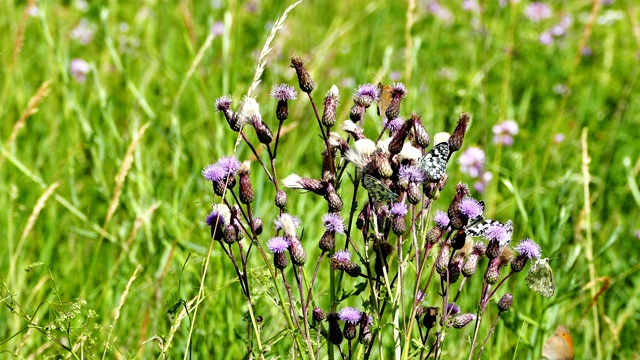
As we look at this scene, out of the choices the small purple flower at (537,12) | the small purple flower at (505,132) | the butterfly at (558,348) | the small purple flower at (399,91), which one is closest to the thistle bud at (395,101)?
the small purple flower at (399,91)

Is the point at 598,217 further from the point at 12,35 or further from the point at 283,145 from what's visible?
the point at 12,35

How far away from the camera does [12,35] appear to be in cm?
458

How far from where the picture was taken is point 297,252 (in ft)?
5.50

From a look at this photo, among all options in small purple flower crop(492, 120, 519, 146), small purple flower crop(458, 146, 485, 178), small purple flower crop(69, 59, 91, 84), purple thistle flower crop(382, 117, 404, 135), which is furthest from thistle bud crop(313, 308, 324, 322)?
small purple flower crop(69, 59, 91, 84)

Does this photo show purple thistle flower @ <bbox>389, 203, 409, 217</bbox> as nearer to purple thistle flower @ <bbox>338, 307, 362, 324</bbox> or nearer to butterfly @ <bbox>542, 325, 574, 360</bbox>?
purple thistle flower @ <bbox>338, 307, 362, 324</bbox>

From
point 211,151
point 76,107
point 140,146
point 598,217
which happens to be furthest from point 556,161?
point 76,107

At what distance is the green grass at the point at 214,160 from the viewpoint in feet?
8.23

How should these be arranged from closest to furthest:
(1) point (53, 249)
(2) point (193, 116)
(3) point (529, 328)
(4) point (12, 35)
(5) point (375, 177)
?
(5) point (375, 177), (3) point (529, 328), (1) point (53, 249), (2) point (193, 116), (4) point (12, 35)

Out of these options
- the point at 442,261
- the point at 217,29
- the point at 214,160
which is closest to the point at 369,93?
the point at 442,261

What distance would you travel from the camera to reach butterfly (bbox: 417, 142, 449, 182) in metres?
1.66

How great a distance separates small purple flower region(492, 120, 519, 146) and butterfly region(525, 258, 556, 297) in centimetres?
177

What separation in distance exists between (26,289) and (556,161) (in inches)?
91.7

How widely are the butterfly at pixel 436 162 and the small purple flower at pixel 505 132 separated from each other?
1916 millimetres

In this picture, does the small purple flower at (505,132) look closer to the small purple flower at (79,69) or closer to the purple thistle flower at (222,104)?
the purple thistle flower at (222,104)
